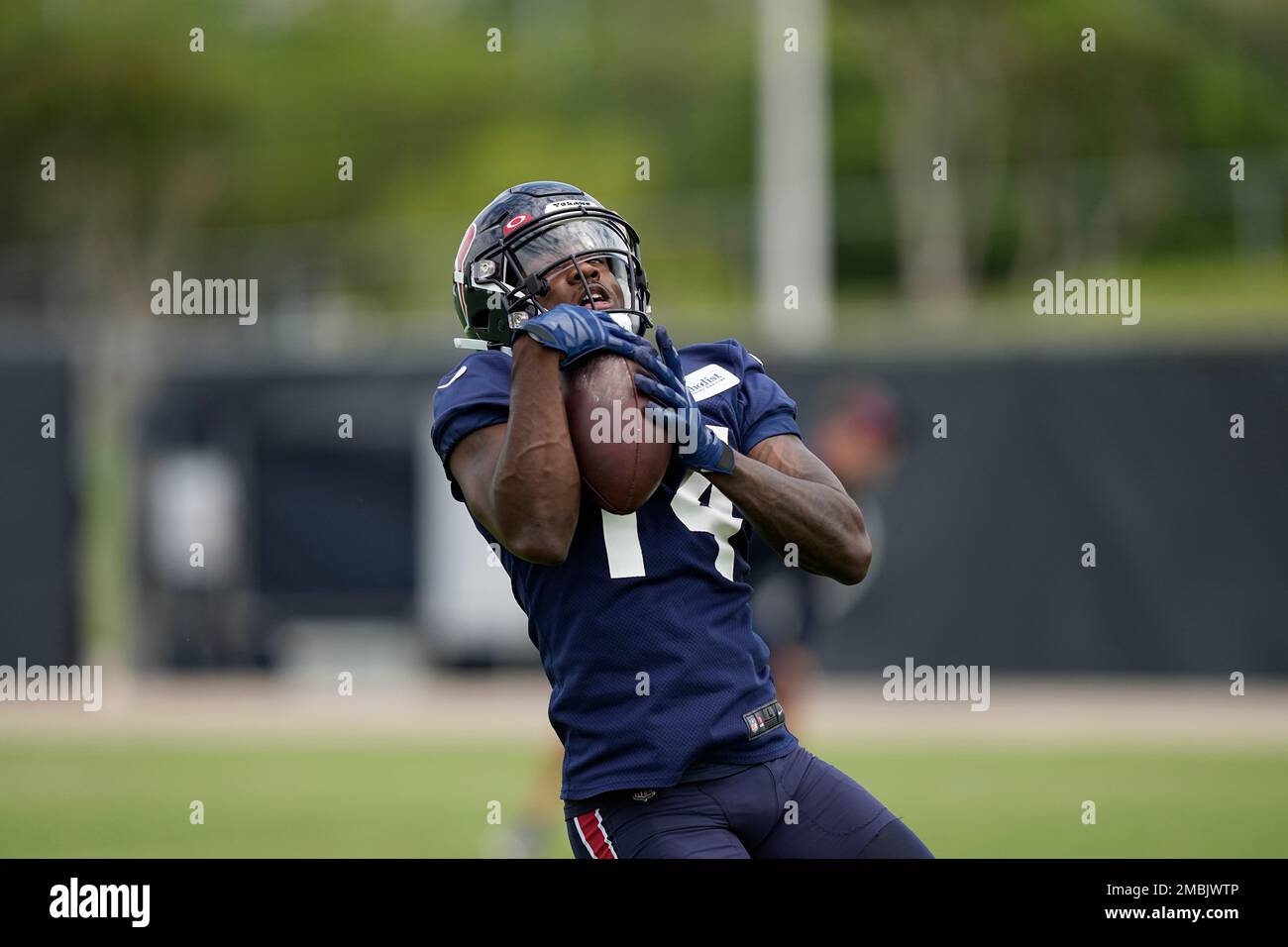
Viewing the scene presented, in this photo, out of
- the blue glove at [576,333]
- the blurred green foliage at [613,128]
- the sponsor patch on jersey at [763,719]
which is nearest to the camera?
the blue glove at [576,333]

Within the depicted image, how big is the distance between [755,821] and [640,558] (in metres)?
0.58

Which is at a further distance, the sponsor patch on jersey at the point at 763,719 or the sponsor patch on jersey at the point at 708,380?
the sponsor patch on jersey at the point at 708,380

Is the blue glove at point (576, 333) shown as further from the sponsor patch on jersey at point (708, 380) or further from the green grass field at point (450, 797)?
the green grass field at point (450, 797)

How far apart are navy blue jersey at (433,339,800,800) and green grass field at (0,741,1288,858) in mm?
3973

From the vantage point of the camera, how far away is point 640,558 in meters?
3.43

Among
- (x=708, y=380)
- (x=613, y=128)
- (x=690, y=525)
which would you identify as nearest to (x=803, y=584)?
(x=708, y=380)

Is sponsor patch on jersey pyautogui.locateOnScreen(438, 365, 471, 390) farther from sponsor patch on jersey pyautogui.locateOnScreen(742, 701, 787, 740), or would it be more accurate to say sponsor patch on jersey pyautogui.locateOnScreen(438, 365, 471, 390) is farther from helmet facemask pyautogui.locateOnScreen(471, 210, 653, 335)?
sponsor patch on jersey pyautogui.locateOnScreen(742, 701, 787, 740)

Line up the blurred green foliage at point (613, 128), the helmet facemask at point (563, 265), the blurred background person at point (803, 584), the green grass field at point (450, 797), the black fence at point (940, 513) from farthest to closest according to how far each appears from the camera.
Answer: the blurred green foliage at point (613, 128)
the black fence at point (940, 513)
the blurred background person at point (803, 584)
the green grass field at point (450, 797)
the helmet facemask at point (563, 265)

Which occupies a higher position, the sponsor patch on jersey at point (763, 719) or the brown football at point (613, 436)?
the brown football at point (613, 436)

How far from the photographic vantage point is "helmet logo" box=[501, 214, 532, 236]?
3.63 meters

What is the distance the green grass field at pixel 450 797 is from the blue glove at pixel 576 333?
4361 millimetres

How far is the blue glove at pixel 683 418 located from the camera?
132 inches

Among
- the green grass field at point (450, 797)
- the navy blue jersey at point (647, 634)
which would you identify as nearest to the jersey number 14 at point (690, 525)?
the navy blue jersey at point (647, 634)
